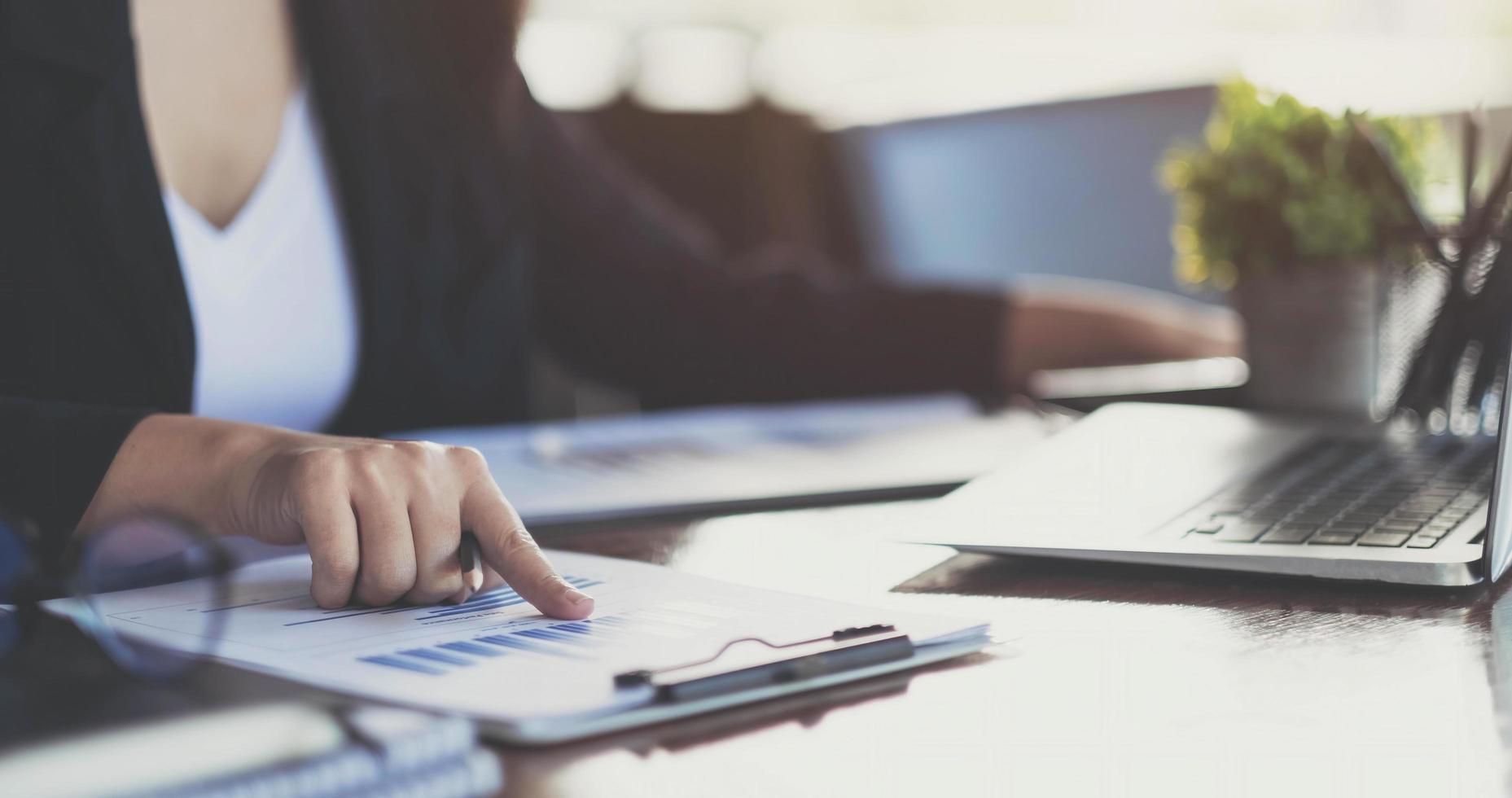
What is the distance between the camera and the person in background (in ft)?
1.77

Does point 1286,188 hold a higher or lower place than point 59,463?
higher

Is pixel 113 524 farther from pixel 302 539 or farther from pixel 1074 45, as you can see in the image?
pixel 1074 45

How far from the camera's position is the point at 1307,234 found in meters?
1.01

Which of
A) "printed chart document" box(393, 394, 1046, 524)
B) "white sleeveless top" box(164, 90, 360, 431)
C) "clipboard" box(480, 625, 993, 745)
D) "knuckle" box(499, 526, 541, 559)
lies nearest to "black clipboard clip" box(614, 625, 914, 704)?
"clipboard" box(480, 625, 993, 745)

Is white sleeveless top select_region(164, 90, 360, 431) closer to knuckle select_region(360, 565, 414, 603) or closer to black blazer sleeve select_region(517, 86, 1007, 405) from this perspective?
black blazer sleeve select_region(517, 86, 1007, 405)

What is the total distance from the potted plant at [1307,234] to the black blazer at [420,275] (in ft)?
1.17

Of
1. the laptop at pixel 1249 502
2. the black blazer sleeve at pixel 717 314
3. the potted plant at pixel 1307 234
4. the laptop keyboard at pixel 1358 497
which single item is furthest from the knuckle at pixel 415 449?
the black blazer sleeve at pixel 717 314

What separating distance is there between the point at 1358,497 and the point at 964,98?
277 cm

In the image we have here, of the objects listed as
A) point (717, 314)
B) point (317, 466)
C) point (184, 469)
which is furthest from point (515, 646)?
point (717, 314)

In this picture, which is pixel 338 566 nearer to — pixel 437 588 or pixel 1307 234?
pixel 437 588

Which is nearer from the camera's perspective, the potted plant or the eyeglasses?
the eyeglasses

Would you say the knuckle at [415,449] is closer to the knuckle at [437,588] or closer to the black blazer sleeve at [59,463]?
the knuckle at [437,588]

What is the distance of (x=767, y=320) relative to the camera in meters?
1.42

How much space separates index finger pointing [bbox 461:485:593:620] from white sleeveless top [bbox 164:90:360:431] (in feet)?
1.65
